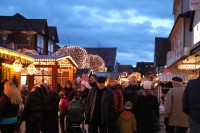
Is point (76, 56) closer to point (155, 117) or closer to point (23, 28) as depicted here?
point (23, 28)

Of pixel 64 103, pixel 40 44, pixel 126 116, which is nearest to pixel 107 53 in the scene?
pixel 40 44

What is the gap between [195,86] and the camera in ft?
23.9

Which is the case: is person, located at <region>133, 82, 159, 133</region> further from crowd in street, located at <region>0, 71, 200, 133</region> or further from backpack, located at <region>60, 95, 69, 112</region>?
A: backpack, located at <region>60, 95, 69, 112</region>

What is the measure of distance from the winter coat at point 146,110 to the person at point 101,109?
70cm

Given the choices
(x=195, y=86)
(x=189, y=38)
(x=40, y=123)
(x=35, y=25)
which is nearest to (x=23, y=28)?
(x=35, y=25)

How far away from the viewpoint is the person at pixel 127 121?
1088 centimetres

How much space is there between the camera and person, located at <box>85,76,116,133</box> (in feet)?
34.1

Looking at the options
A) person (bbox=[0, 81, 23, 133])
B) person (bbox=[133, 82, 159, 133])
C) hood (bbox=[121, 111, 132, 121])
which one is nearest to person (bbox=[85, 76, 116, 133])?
hood (bbox=[121, 111, 132, 121])

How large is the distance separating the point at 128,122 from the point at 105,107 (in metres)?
0.88

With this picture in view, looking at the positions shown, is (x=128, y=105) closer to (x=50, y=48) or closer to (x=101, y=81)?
(x=101, y=81)

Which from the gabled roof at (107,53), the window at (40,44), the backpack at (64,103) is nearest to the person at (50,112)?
the backpack at (64,103)

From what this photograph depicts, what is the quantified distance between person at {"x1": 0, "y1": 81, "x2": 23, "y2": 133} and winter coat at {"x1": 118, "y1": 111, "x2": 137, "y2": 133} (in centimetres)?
293

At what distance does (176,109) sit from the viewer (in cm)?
1000

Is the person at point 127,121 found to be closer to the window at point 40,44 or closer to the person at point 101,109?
the person at point 101,109
